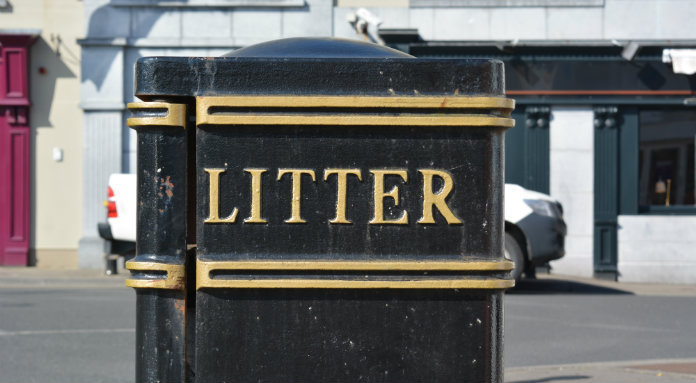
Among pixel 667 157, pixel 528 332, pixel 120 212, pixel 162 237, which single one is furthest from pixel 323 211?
pixel 667 157

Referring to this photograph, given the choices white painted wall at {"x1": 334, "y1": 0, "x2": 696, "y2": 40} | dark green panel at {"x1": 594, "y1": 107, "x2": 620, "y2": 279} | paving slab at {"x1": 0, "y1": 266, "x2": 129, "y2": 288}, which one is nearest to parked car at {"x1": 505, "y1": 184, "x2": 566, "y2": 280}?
dark green panel at {"x1": 594, "y1": 107, "x2": 620, "y2": 279}

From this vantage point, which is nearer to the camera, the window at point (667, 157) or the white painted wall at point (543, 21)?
the white painted wall at point (543, 21)

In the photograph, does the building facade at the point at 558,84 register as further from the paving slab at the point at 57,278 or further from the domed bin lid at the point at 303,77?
the domed bin lid at the point at 303,77

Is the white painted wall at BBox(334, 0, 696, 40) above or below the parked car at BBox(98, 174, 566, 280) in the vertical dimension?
above

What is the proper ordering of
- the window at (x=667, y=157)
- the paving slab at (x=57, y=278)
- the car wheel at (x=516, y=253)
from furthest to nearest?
the window at (x=667, y=157) → the paving slab at (x=57, y=278) → the car wheel at (x=516, y=253)

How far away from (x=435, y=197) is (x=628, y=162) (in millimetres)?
14698

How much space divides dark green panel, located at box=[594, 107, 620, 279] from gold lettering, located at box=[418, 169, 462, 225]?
14.3 meters

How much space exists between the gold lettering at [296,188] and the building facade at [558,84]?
1396 centimetres

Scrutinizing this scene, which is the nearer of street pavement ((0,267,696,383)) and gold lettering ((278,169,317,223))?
gold lettering ((278,169,317,223))

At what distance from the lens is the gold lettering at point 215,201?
7.37 ft

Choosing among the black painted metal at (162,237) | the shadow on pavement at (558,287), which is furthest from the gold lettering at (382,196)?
the shadow on pavement at (558,287)

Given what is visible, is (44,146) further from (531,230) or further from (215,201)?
(215,201)

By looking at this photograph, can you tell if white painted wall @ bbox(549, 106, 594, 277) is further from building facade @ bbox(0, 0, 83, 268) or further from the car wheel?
building facade @ bbox(0, 0, 83, 268)

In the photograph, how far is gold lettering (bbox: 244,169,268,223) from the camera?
225cm
